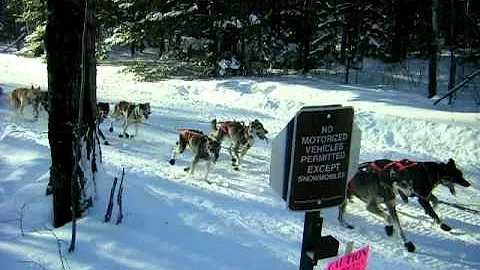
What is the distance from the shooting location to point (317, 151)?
301cm

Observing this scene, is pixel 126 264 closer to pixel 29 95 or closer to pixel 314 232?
pixel 314 232

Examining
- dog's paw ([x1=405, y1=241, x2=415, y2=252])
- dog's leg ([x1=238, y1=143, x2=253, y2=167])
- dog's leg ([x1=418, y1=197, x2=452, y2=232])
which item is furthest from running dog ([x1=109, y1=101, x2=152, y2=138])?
dog's paw ([x1=405, y1=241, x2=415, y2=252])

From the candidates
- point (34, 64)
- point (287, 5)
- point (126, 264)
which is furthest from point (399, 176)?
point (34, 64)

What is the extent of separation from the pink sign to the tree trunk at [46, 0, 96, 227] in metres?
4.40

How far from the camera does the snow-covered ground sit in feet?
21.4

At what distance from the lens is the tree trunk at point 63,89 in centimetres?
703

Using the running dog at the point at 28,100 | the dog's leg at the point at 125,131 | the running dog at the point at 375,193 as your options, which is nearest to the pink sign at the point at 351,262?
the running dog at the point at 375,193

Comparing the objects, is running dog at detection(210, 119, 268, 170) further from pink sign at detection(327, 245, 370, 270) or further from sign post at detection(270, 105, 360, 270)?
sign post at detection(270, 105, 360, 270)

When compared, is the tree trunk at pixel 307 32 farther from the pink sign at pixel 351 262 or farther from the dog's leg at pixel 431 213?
the pink sign at pixel 351 262

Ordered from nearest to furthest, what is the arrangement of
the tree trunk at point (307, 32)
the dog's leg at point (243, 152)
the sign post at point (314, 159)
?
1. the sign post at point (314, 159)
2. the dog's leg at point (243, 152)
3. the tree trunk at point (307, 32)

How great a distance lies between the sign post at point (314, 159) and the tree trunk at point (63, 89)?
441 centimetres

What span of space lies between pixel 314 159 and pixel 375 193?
5753 millimetres

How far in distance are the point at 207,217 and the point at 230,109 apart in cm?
1187

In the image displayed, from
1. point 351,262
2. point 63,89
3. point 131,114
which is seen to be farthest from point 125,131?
point 351,262
